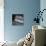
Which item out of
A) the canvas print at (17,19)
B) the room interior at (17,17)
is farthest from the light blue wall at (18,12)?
the canvas print at (17,19)

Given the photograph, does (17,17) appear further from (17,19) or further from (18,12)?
(18,12)

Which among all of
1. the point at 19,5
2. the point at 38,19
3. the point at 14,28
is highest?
the point at 19,5

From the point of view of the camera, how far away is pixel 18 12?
5195mm

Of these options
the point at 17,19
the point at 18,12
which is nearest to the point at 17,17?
the point at 17,19

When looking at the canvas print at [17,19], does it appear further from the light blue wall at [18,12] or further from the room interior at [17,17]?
the light blue wall at [18,12]

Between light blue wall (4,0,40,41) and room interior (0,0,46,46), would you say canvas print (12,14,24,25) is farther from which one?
light blue wall (4,0,40,41)

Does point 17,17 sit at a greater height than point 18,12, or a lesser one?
lesser

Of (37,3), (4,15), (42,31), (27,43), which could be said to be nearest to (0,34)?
(4,15)

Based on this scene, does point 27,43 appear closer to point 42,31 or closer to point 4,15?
point 42,31

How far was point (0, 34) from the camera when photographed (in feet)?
17.0

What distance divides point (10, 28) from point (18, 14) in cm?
64

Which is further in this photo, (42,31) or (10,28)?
(10,28)

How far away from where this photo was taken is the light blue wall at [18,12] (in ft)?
16.9

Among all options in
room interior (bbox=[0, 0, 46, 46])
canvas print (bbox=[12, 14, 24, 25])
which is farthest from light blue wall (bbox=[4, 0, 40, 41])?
canvas print (bbox=[12, 14, 24, 25])
